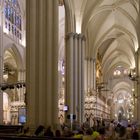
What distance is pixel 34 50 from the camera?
1859cm

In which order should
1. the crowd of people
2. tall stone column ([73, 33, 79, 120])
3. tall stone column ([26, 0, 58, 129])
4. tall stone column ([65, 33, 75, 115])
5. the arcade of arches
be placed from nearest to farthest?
the crowd of people, tall stone column ([26, 0, 58, 129]), the arcade of arches, tall stone column ([65, 33, 75, 115]), tall stone column ([73, 33, 79, 120])

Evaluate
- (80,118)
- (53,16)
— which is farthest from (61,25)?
(53,16)

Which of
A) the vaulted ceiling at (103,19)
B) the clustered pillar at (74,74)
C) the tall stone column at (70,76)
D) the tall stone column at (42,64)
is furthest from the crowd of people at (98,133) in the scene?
the vaulted ceiling at (103,19)

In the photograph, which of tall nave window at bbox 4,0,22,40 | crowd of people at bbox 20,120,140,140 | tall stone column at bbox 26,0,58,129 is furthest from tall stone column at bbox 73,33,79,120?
crowd of people at bbox 20,120,140,140

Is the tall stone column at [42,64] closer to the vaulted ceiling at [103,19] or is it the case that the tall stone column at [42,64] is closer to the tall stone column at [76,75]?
the tall stone column at [76,75]

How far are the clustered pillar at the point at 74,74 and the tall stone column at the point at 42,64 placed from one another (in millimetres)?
9585

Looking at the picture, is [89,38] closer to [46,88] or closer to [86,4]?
[86,4]

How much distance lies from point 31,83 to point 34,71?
629 millimetres

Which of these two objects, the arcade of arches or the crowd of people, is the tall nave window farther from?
the crowd of people

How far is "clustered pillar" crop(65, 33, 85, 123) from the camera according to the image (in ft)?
94.3

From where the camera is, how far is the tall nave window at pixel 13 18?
3959 cm

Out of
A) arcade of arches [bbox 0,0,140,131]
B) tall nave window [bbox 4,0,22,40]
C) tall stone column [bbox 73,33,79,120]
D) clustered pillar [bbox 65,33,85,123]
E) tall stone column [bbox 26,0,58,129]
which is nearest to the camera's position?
tall stone column [bbox 26,0,58,129]

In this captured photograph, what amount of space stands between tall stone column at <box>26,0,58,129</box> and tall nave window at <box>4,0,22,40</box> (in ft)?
68.3

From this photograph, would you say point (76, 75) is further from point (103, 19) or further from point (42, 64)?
point (103, 19)
